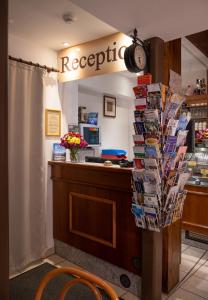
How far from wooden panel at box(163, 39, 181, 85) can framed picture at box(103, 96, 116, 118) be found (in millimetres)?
2496

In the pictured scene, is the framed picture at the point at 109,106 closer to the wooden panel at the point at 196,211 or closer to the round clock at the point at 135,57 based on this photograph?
the wooden panel at the point at 196,211

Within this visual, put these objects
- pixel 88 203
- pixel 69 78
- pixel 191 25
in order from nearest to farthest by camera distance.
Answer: pixel 191 25
pixel 88 203
pixel 69 78

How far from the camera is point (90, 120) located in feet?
14.4

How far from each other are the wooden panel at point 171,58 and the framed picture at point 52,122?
1499 mm

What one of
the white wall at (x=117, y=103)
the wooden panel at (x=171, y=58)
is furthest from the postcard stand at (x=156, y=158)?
the white wall at (x=117, y=103)

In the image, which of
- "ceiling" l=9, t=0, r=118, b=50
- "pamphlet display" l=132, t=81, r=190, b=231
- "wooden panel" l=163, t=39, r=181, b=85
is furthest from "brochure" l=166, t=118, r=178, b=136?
"ceiling" l=9, t=0, r=118, b=50

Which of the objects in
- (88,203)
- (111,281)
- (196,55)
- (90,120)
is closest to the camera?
(111,281)

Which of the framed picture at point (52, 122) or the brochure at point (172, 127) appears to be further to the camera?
the framed picture at point (52, 122)

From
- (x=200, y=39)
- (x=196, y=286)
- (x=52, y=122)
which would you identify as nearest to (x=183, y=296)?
(x=196, y=286)

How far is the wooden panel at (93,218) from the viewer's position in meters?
2.56

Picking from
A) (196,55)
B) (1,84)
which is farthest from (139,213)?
(196,55)

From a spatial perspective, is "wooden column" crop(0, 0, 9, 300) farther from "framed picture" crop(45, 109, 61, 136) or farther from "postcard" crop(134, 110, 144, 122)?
"framed picture" crop(45, 109, 61, 136)

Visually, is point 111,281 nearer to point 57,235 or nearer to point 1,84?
point 57,235

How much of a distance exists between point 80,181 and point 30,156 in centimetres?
65
